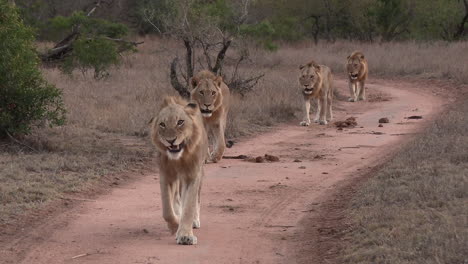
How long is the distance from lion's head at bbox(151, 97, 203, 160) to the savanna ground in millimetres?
1488

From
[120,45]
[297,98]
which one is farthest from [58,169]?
[120,45]

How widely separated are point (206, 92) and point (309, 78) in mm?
5164

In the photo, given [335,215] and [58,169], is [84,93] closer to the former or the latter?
[58,169]

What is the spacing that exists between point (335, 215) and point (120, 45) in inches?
798

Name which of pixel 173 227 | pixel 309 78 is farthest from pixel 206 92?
pixel 309 78

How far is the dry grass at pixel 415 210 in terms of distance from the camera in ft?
18.3

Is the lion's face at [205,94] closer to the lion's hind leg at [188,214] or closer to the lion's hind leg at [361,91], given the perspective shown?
the lion's hind leg at [188,214]

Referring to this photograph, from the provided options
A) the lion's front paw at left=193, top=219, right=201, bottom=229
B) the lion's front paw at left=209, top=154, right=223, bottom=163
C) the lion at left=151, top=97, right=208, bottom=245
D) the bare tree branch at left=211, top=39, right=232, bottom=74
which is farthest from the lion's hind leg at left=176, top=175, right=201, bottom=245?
the bare tree branch at left=211, top=39, right=232, bottom=74

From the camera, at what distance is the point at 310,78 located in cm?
1523

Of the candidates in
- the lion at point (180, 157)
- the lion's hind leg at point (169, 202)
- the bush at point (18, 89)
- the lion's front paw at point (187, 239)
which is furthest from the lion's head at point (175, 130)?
the bush at point (18, 89)

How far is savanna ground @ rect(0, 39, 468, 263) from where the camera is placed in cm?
605

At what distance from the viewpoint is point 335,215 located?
25.0 feet

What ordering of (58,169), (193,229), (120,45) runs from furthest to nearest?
(120,45) → (58,169) → (193,229)

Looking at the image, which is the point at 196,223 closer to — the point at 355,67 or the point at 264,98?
the point at 264,98
